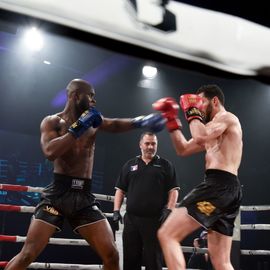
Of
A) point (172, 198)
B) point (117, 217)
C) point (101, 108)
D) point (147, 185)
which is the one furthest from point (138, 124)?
point (101, 108)

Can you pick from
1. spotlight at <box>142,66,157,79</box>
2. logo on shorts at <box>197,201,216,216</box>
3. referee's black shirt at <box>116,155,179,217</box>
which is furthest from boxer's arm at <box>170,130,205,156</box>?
spotlight at <box>142,66,157,79</box>

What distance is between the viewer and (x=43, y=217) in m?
2.17

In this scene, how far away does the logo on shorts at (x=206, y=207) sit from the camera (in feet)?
6.65

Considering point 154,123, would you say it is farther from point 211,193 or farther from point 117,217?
point 117,217

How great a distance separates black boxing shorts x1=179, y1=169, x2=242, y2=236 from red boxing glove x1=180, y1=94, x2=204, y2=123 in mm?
294

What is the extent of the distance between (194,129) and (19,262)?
3.56 ft

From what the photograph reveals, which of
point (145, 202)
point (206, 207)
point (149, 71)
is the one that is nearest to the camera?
point (206, 207)

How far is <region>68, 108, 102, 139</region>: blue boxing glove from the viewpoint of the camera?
7.01 ft

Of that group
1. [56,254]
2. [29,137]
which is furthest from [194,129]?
[29,137]

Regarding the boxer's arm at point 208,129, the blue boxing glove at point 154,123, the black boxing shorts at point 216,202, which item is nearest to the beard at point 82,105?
the blue boxing glove at point 154,123

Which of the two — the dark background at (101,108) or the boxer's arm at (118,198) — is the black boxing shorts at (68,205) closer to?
the boxer's arm at (118,198)

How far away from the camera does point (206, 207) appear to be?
2035 millimetres

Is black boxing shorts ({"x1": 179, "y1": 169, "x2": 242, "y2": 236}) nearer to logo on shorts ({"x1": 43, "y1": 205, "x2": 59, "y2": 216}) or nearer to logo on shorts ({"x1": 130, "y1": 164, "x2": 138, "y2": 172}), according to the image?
logo on shorts ({"x1": 43, "y1": 205, "x2": 59, "y2": 216})

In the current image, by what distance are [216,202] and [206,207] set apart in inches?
2.2
